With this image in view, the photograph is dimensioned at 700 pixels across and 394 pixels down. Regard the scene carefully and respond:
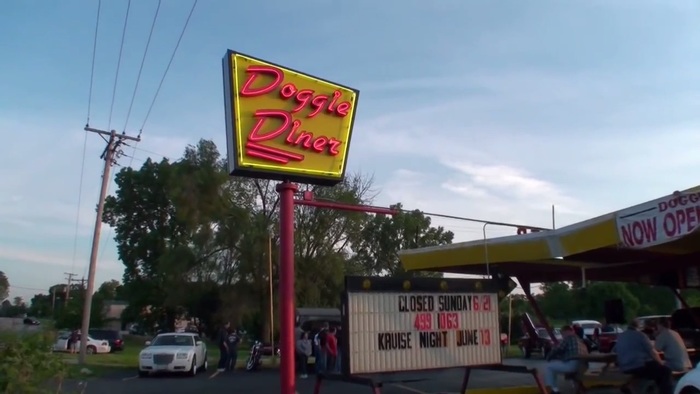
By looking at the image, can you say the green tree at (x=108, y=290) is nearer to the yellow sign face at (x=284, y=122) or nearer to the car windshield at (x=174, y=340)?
the car windshield at (x=174, y=340)

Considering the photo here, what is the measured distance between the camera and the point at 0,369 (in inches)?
368

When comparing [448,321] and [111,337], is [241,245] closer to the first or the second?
[111,337]

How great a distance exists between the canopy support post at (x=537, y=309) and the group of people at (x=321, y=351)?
661cm

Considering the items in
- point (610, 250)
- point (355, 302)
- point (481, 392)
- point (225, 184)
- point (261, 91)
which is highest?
point (225, 184)

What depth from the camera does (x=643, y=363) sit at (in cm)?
1214

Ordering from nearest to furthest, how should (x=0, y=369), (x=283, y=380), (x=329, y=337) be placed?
1. (x=0, y=369)
2. (x=283, y=380)
3. (x=329, y=337)

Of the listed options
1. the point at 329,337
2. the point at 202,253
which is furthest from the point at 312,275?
the point at 329,337

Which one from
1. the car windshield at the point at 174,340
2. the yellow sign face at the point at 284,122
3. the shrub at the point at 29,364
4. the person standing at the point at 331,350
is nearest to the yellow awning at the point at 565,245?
the yellow sign face at the point at 284,122

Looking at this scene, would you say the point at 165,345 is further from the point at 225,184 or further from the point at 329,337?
the point at 225,184

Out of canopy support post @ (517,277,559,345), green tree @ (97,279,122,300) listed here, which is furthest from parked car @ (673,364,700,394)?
green tree @ (97,279,122,300)

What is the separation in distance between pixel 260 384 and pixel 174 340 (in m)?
6.32

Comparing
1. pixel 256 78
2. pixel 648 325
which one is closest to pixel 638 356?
pixel 256 78

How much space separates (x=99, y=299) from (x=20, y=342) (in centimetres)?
7110

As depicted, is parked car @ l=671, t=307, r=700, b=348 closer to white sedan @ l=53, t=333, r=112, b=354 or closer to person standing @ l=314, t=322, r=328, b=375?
person standing @ l=314, t=322, r=328, b=375
